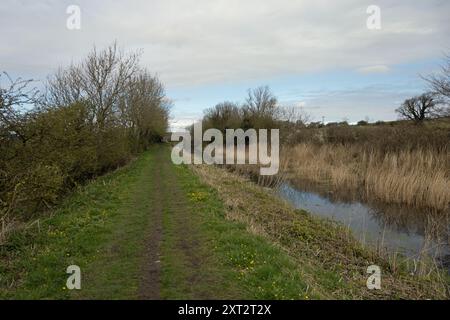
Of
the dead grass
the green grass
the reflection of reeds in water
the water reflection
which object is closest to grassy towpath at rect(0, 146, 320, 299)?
the green grass

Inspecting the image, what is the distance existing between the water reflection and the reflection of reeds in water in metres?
0.77

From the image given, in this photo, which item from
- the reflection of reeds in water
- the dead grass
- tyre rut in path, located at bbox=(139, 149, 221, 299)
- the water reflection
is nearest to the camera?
tyre rut in path, located at bbox=(139, 149, 221, 299)

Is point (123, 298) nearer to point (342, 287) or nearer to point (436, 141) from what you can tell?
point (342, 287)

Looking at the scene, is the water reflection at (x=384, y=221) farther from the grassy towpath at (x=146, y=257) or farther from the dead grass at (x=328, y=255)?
the grassy towpath at (x=146, y=257)

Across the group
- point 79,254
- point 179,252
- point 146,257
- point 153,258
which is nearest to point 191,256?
point 179,252

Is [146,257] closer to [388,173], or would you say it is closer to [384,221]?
[384,221]

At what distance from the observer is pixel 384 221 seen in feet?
Answer: 40.0

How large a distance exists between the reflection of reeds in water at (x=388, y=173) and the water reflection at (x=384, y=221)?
0.77 meters

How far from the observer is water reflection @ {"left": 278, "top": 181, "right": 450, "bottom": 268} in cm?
945

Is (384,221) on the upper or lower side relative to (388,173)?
lower

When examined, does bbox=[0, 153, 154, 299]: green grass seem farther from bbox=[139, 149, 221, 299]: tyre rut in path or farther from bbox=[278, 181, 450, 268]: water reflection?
bbox=[278, 181, 450, 268]: water reflection

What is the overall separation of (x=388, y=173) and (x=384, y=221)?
4321mm

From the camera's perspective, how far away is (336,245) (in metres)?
8.84
